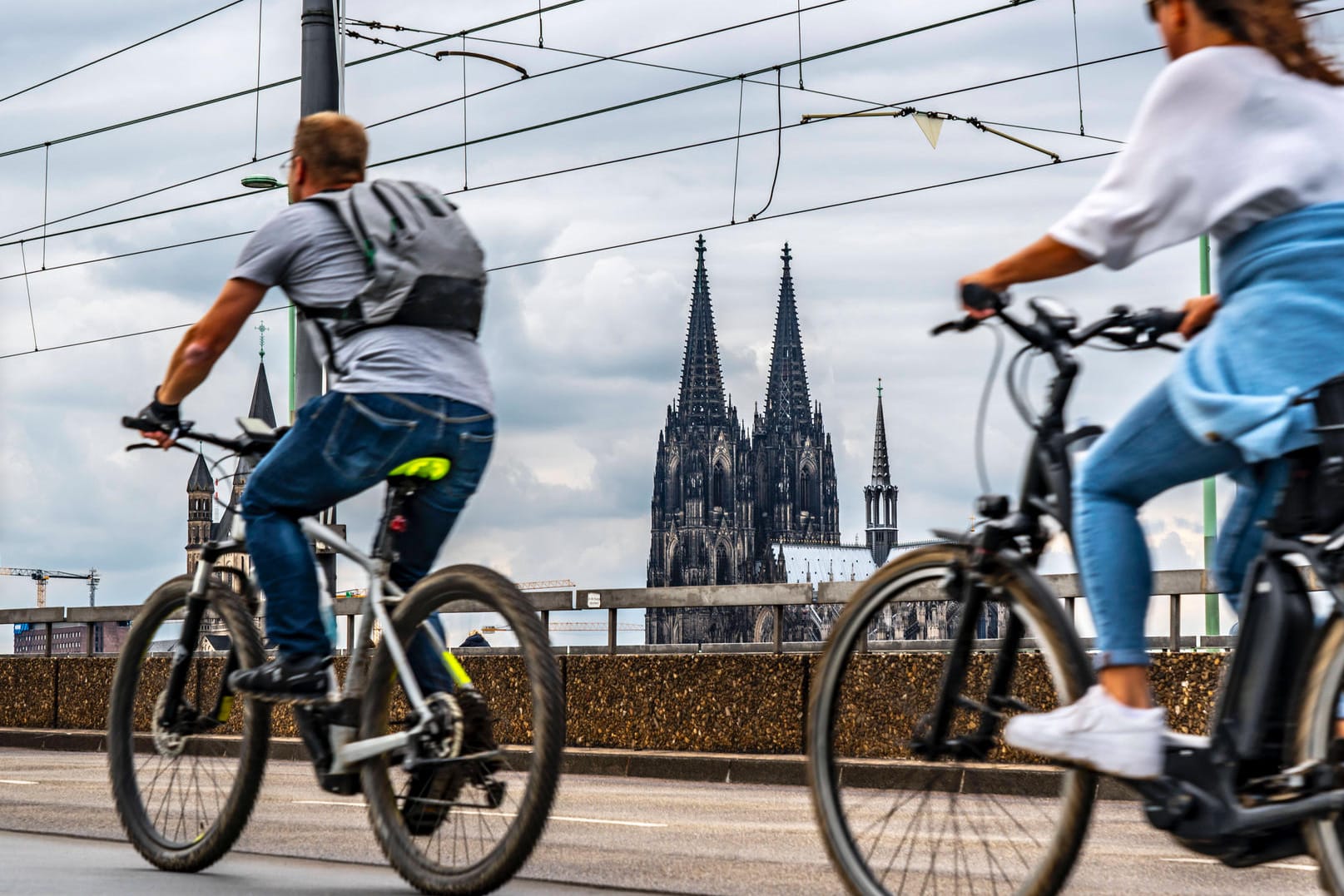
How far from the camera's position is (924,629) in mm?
5242

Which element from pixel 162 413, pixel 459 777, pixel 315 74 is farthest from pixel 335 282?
pixel 315 74

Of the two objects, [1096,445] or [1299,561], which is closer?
[1299,561]

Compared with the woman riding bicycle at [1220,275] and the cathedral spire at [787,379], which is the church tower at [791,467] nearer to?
the cathedral spire at [787,379]

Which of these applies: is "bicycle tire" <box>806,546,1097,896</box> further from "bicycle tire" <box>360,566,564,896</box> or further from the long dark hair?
the long dark hair

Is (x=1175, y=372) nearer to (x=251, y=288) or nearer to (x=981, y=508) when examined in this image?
(x=981, y=508)

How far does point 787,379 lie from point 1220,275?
491ft

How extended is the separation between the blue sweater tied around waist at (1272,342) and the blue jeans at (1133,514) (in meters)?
0.08

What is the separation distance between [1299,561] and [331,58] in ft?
36.6

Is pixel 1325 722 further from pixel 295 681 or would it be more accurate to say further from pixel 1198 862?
pixel 1198 862

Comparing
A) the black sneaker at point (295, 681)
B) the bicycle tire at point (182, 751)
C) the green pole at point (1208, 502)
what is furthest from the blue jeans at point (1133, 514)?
the green pole at point (1208, 502)

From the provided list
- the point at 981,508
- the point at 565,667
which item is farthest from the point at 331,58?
the point at 981,508

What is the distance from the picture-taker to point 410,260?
4371mm

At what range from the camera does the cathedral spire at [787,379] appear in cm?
15100

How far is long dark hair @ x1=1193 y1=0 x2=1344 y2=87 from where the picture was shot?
3.17m
